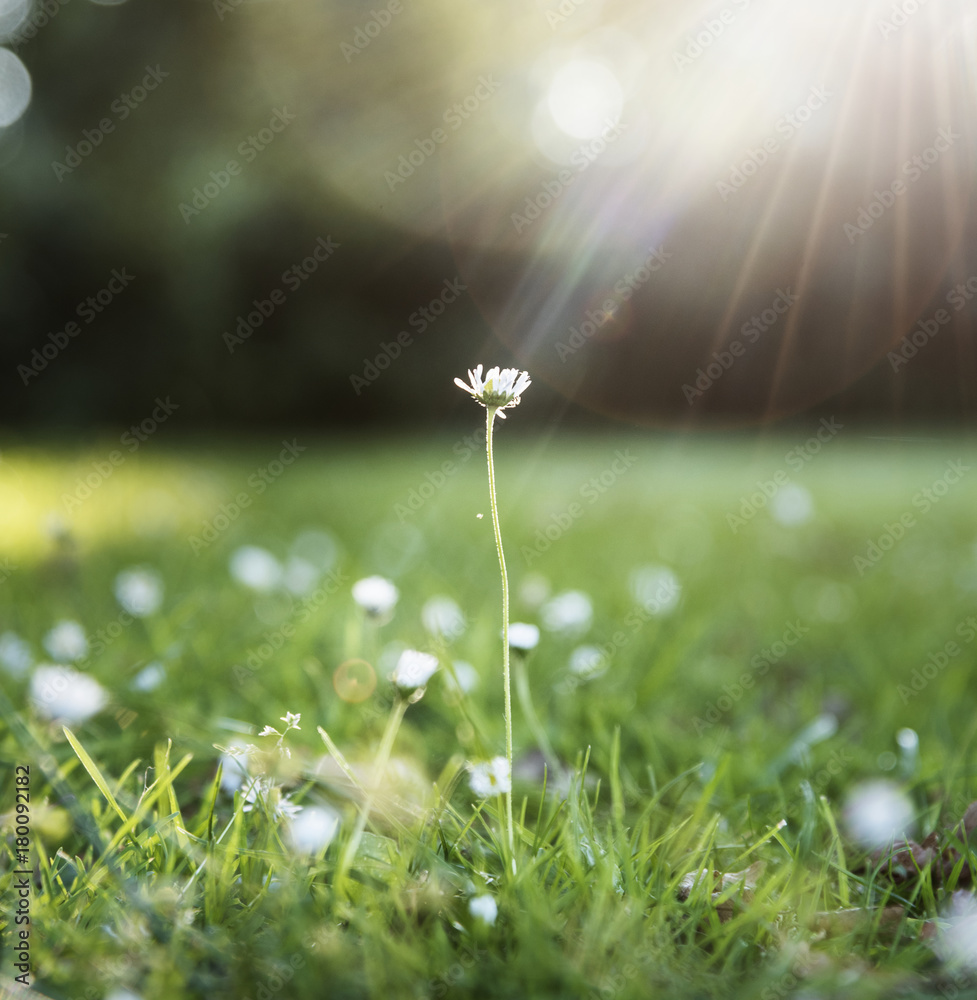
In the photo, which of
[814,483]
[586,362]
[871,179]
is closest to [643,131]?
[586,362]

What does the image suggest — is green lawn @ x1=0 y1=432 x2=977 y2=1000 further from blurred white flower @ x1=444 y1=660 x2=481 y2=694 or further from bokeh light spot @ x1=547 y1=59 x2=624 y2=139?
bokeh light spot @ x1=547 y1=59 x2=624 y2=139

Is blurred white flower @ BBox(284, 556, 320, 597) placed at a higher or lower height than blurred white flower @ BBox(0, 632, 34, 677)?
lower

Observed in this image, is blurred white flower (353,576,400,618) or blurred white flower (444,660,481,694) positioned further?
blurred white flower (444,660,481,694)

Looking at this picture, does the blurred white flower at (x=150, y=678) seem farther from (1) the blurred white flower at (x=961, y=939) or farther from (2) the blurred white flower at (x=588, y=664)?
(1) the blurred white flower at (x=961, y=939)

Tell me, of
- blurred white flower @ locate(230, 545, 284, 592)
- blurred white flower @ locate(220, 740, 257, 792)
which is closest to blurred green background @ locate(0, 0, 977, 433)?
blurred white flower @ locate(230, 545, 284, 592)

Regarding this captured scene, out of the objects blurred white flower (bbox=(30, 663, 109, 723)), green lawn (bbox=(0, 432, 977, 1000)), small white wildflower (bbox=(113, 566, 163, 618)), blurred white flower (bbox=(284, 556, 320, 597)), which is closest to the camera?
green lawn (bbox=(0, 432, 977, 1000))

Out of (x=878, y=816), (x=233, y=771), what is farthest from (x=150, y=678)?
(x=878, y=816)

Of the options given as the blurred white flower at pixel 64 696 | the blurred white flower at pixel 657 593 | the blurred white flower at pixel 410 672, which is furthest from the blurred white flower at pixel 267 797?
the blurred white flower at pixel 657 593
